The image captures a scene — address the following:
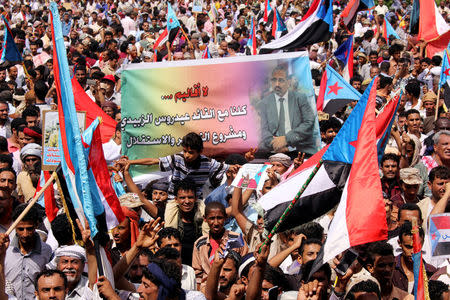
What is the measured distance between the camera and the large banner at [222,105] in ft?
25.4

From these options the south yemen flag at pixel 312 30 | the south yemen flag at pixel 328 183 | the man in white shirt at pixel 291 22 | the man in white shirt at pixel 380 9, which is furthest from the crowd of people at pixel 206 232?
the man in white shirt at pixel 380 9

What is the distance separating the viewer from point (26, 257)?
6078 millimetres

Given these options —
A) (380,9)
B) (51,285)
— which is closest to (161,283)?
(51,285)

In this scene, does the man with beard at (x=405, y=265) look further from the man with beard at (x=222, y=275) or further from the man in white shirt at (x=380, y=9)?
the man in white shirt at (x=380, y=9)

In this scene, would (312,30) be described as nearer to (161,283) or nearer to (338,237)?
(338,237)

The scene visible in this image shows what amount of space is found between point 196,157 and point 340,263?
7.33 feet

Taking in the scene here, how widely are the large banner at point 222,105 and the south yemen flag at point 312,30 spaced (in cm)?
314

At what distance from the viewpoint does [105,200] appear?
218 inches

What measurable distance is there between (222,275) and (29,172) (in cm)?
334

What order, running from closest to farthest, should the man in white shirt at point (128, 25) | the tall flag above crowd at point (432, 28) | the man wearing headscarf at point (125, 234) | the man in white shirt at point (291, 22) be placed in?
the man wearing headscarf at point (125, 234), the tall flag above crowd at point (432, 28), the man in white shirt at point (291, 22), the man in white shirt at point (128, 25)

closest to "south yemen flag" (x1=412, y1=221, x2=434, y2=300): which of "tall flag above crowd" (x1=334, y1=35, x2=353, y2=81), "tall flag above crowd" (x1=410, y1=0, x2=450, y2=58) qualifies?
"tall flag above crowd" (x1=334, y1=35, x2=353, y2=81)

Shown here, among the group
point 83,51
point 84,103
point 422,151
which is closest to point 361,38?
point 83,51

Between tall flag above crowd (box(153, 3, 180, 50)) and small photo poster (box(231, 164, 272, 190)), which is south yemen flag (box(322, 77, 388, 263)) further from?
tall flag above crowd (box(153, 3, 180, 50))

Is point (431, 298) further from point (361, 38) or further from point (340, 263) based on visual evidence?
point (361, 38)
